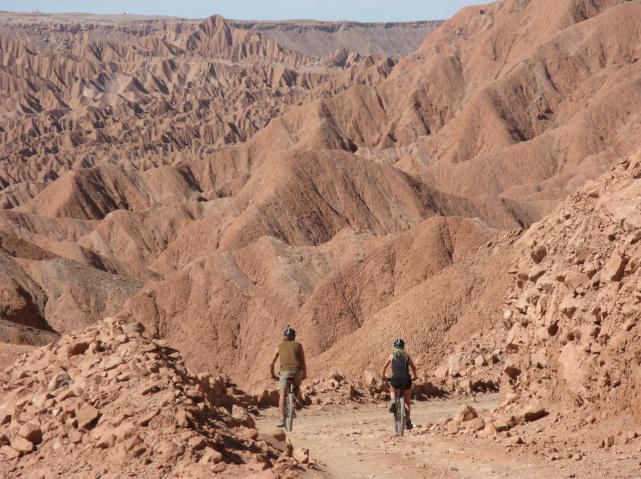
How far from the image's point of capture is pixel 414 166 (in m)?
94.0

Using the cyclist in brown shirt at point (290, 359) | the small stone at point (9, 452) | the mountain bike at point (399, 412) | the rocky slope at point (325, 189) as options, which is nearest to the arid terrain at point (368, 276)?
the small stone at point (9, 452)

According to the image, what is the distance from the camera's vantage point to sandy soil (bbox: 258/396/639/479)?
10.3m

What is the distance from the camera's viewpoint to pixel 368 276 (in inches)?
1464

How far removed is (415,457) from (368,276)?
25.6m

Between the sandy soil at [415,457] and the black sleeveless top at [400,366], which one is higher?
the black sleeveless top at [400,366]

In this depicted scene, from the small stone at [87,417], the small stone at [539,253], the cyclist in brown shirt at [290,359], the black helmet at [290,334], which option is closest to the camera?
the small stone at [87,417]

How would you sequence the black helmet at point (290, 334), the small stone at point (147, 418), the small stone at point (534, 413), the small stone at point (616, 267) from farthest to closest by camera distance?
the black helmet at point (290, 334) → the small stone at point (534, 413) → the small stone at point (616, 267) → the small stone at point (147, 418)

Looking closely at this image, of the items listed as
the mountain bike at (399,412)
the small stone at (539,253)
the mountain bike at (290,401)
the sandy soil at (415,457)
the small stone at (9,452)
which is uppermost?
the small stone at (539,253)

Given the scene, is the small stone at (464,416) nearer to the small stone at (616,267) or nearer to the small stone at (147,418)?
the small stone at (616,267)

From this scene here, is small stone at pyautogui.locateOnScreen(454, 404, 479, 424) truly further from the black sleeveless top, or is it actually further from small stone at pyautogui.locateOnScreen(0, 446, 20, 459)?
small stone at pyautogui.locateOnScreen(0, 446, 20, 459)

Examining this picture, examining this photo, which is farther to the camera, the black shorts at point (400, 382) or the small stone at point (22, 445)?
the black shorts at point (400, 382)

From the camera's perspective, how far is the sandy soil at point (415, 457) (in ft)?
33.8

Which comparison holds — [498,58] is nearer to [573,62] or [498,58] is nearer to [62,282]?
[573,62]

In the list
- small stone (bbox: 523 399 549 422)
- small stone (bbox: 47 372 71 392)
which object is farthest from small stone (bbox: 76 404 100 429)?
small stone (bbox: 523 399 549 422)
